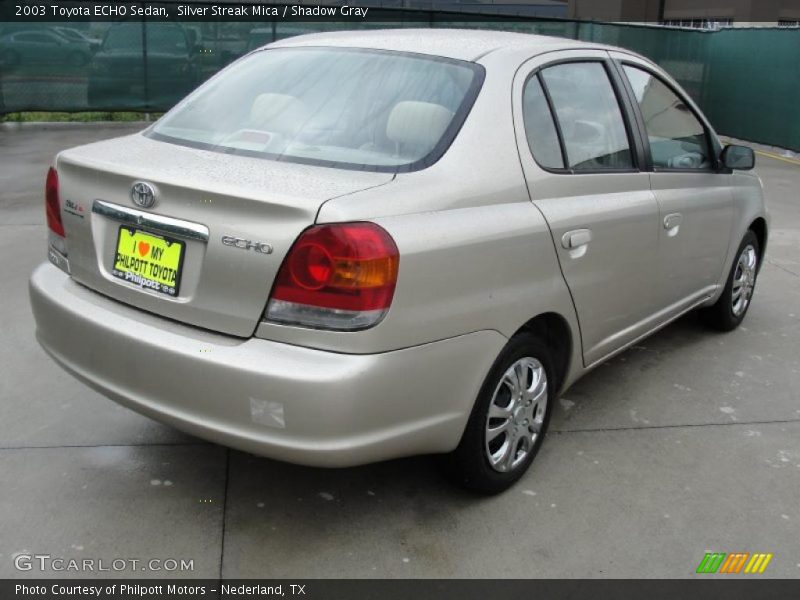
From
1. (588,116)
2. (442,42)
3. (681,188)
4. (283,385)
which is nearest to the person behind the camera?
(283,385)

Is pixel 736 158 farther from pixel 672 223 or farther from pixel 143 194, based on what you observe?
pixel 143 194

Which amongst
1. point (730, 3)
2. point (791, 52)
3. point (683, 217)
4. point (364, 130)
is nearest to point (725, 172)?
point (683, 217)

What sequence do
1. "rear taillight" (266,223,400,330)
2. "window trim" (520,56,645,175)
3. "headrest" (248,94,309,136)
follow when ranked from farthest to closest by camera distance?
"window trim" (520,56,645,175)
"headrest" (248,94,309,136)
"rear taillight" (266,223,400,330)

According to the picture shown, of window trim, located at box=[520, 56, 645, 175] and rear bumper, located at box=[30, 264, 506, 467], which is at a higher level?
window trim, located at box=[520, 56, 645, 175]

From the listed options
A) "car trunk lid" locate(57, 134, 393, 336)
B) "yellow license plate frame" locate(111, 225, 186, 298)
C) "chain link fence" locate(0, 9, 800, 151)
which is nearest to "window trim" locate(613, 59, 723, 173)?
"car trunk lid" locate(57, 134, 393, 336)

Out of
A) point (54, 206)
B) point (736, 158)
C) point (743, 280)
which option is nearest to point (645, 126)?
point (736, 158)

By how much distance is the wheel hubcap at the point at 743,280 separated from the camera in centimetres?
514

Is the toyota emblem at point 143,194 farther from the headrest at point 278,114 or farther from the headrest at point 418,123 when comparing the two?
the headrest at point 418,123

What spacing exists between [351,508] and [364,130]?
1377 millimetres

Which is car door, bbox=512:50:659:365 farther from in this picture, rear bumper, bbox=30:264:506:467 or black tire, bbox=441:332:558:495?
rear bumper, bbox=30:264:506:467

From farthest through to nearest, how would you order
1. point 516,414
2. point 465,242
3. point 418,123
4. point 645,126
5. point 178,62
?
point 178,62
point 645,126
point 516,414
point 418,123
point 465,242

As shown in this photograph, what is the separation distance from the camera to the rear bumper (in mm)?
2502

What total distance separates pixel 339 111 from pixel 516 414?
1.30 m

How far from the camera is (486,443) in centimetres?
307
